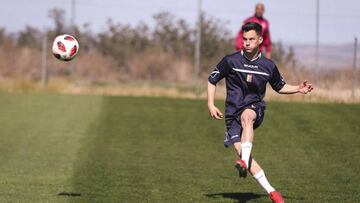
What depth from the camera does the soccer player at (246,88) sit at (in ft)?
28.8

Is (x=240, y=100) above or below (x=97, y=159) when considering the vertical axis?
above

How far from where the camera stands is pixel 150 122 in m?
17.8

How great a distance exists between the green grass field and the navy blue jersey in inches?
47.0

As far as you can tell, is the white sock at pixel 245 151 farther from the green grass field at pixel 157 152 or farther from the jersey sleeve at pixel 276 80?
the green grass field at pixel 157 152

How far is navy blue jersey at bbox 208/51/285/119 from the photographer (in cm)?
893


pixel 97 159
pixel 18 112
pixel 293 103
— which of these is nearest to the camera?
pixel 97 159

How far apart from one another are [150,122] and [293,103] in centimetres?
396

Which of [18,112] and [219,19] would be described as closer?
[18,112]

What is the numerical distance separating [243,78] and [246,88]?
4.4 inches

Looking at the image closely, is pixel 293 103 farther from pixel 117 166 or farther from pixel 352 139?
pixel 117 166

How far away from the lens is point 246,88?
8.98 m

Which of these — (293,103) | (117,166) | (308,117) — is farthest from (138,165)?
(293,103)

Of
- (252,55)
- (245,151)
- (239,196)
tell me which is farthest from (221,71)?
→ (239,196)

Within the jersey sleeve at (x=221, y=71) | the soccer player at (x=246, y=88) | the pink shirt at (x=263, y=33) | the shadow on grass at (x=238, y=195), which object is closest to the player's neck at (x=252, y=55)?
the soccer player at (x=246, y=88)
